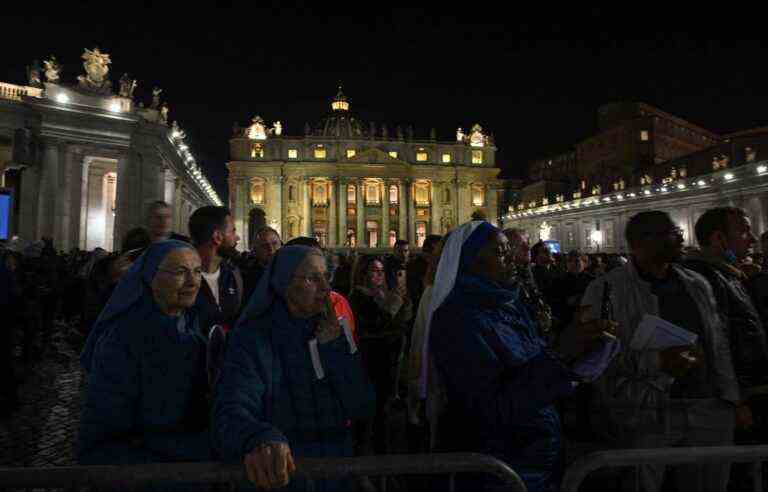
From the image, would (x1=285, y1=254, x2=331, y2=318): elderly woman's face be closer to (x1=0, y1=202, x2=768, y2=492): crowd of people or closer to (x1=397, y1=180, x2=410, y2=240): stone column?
(x1=0, y1=202, x2=768, y2=492): crowd of people

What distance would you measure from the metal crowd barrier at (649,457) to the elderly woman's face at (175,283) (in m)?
1.88

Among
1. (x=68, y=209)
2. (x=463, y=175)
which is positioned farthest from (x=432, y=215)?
(x=68, y=209)

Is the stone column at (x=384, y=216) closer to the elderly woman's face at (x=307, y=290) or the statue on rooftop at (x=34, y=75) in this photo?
the statue on rooftop at (x=34, y=75)

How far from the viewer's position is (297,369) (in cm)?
206

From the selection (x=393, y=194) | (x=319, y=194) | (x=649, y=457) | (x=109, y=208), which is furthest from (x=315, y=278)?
(x=393, y=194)

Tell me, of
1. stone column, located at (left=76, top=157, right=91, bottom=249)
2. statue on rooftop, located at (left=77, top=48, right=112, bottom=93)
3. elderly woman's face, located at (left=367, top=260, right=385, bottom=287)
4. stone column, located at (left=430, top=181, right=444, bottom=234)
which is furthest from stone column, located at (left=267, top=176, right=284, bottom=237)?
elderly woman's face, located at (left=367, top=260, right=385, bottom=287)

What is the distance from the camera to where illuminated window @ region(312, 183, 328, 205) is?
69875 millimetres

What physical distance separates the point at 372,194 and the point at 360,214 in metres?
3.96

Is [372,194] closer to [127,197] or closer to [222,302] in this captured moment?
[127,197]

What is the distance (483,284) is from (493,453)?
742 millimetres

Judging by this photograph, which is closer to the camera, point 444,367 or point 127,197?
point 444,367

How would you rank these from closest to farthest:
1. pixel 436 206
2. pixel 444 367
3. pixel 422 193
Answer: pixel 444 367 → pixel 436 206 → pixel 422 193

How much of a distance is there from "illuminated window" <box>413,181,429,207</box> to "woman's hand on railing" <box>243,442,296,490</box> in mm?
71864

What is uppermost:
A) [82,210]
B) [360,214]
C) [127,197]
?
[360,214]
